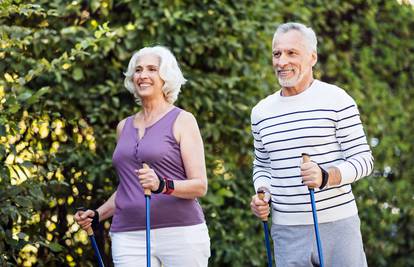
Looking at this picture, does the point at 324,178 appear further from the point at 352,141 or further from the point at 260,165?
the point at 260,165

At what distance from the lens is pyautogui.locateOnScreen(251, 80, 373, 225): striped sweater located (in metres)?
4.09

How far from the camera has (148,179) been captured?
13.6ft

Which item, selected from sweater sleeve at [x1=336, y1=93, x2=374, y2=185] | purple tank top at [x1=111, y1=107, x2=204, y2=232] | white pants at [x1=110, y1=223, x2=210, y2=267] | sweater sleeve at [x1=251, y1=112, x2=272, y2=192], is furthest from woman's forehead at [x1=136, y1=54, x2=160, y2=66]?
sweater sleeve at [x1=336, y1=93, x2=374, y2=185]

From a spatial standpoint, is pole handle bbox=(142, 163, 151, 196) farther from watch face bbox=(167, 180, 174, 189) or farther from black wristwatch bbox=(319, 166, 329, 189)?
black wristwatch bbox=(319, 166, 329, 189)

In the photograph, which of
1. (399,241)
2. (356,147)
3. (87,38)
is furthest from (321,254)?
(399,241)

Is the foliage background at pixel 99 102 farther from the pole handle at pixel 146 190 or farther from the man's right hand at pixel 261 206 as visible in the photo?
the man's right hand at pixel 261 206

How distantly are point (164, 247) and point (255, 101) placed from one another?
203cm

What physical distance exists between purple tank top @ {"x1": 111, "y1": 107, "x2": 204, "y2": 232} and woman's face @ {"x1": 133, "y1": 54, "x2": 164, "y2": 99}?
0.48ft

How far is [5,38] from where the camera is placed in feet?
16.4

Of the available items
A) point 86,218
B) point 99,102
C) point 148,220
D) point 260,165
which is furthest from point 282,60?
point 99,102

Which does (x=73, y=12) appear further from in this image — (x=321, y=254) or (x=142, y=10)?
(x=321, y=254)

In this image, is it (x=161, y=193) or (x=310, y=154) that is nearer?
(x=310, y=154)

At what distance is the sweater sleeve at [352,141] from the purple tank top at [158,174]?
742mm

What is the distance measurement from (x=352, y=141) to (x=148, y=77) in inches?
39.1
